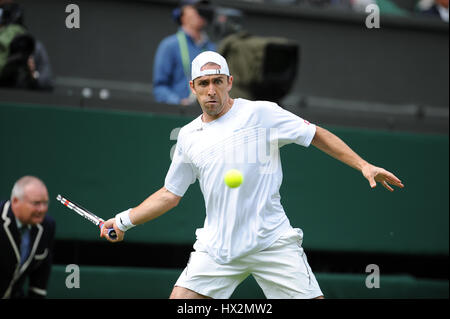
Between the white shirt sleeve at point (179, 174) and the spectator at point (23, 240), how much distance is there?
5.54ft

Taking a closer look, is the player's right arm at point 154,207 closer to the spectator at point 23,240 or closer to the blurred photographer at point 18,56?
the spectator at point 23,240

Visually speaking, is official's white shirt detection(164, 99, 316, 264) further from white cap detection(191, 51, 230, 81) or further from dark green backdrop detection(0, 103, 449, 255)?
dark green backdrop detection(0, 103, 449, 255)

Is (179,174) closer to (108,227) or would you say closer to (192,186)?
(108,227)

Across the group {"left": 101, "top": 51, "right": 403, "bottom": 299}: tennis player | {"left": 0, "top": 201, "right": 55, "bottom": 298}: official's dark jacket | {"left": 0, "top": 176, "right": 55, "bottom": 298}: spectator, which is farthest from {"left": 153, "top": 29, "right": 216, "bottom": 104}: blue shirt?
{"left": 101, "top": 51, "right": 403, "bottom": 299}: tennis player

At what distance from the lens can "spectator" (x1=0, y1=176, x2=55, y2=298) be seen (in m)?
6.51

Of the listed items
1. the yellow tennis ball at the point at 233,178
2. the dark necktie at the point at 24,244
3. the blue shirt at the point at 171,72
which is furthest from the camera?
the blue shirt at the point at 171,72

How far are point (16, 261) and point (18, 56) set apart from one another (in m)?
2.05

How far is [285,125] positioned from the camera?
5188 mm

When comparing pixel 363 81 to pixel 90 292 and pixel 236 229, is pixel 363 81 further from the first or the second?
pixel 236 229

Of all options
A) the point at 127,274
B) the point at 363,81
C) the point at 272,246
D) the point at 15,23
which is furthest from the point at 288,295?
the point at 363,81

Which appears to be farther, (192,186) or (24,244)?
(192,186)

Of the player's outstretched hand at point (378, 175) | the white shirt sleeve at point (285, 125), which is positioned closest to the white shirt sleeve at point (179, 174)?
the white shirt sleeve at point (285, 125)

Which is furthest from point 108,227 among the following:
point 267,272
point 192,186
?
point 192,186

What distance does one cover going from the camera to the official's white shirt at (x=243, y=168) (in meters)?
5.09
